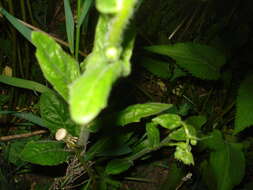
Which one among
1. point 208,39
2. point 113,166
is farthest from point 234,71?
point 113,166

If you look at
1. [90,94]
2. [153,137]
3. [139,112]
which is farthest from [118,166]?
[90,94]

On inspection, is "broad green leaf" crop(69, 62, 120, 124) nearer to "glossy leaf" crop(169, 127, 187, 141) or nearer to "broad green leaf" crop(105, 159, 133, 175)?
"glossy leaf" crop(169, 127, 187, 141)

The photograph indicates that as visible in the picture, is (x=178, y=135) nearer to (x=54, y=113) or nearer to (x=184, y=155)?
(x=184, y=155)

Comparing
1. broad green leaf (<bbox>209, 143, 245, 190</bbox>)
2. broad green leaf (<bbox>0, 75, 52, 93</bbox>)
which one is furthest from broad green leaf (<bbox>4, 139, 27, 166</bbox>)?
broad green leaf (<bbox>209, 143, 245, 190</bbox>)

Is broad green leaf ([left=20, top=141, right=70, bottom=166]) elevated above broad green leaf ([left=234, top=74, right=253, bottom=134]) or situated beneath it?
situated beneath

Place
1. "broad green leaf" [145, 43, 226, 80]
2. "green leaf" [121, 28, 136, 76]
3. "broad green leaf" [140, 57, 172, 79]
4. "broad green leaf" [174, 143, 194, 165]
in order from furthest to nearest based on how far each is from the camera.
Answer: "broad green leaf" [140, 57, 172, 79], "broad green leaf" [145, 43, 226, 80], "broad green leaf" [174, 143, 194, 165], "green leaf" [121, 28, 136, 76]

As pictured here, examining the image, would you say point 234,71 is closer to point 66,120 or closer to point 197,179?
point 197,179

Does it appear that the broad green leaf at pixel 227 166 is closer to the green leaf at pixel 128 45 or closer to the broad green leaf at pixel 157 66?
the broad green leaf at pixel 157 66
